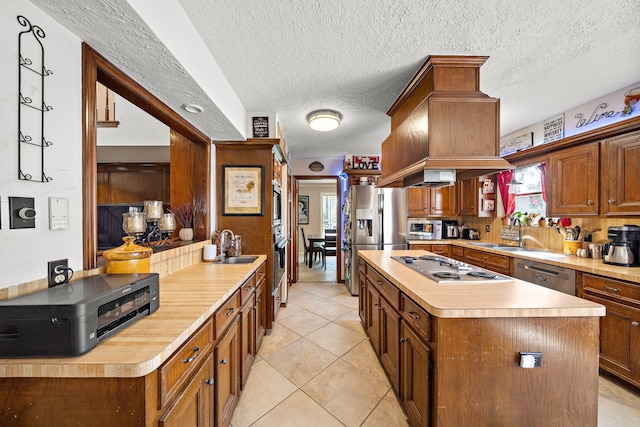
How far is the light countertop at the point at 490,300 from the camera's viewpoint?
3.56 feet

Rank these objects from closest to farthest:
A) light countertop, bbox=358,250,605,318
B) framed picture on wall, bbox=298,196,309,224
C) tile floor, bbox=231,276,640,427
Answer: light countertop, bbox=358,250,605,318 < tile floor, bbox=231,276,640,427 < framed picture on wall, bbox=298,196,309,224

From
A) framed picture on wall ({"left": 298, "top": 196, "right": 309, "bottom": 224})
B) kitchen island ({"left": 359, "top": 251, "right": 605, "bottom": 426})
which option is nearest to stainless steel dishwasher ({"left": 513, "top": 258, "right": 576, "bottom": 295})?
kitchen island ({"left": 359, "top": 251, "right": 605, "bottom": 426})

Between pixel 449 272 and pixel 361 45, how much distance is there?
1.64m

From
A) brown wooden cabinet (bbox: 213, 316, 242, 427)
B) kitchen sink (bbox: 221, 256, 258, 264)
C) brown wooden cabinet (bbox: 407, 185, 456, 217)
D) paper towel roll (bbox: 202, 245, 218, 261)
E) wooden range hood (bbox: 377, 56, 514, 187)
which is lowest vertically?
brown wooden cabinet (bbox: 213, 316, 242, 427)

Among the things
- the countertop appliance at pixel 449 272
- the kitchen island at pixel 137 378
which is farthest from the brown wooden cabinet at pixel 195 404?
the countertop appliance at pixel 449 272

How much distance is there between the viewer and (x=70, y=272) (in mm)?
1053

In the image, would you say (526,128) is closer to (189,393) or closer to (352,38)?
(352,38)

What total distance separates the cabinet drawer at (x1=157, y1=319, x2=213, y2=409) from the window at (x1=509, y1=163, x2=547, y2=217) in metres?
3.81

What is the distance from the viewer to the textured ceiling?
3.99 ft

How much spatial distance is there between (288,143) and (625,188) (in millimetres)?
3570

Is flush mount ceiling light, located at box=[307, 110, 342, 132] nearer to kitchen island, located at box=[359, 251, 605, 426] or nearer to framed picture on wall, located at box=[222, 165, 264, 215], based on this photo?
framed picture on wall, located at box=[222, 165, 264, 215]

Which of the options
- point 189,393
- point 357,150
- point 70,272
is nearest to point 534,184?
point 357,150

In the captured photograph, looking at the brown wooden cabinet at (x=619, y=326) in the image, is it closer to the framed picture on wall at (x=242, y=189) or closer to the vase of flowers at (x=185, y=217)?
the framed picture on wall at (x=242, y=189)

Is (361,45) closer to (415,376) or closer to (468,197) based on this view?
(415,376)
